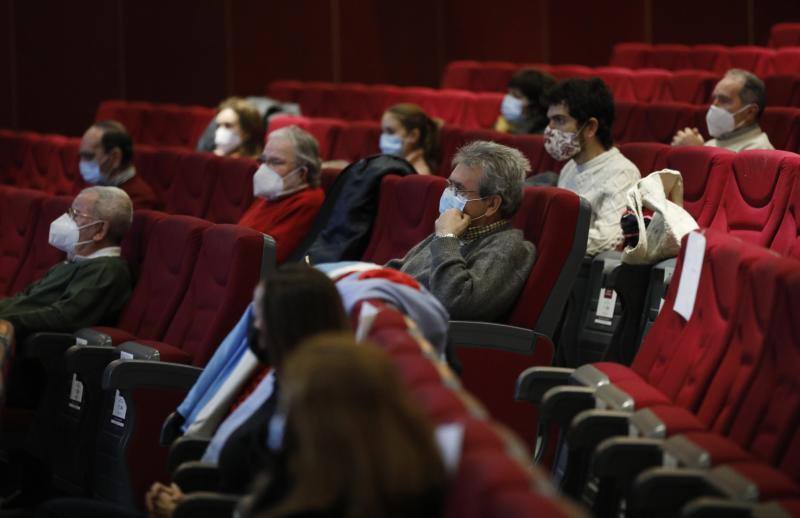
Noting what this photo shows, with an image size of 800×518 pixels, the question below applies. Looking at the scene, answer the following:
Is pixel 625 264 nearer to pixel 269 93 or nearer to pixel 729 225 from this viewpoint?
pixel 729 225

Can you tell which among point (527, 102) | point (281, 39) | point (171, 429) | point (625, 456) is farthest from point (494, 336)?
point (281, 39)

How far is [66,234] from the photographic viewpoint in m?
3.70

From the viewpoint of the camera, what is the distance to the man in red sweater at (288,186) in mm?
4164

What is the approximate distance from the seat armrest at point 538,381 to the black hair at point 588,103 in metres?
1.54

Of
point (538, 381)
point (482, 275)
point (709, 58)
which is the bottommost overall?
point (538, 381)

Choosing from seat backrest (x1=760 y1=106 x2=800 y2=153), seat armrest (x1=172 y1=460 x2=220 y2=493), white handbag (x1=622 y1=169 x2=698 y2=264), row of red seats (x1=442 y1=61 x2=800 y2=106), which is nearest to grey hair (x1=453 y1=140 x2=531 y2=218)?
white handbag (x1=622 y1=169 x2=698 y2=264)

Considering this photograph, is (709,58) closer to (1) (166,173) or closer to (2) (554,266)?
(1) (166,173)

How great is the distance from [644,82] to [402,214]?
3.51m

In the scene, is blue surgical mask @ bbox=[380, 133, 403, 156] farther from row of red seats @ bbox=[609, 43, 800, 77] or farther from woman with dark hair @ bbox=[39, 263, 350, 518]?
woman with dark hair @ bbox=[39, 263, 350, 518]

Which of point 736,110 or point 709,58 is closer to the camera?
point 736,110

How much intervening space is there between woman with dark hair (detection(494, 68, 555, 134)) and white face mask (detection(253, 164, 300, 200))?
4.45ft

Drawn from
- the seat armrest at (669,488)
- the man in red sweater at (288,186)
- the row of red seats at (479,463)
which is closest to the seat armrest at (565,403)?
the seat armrest at (669,488)

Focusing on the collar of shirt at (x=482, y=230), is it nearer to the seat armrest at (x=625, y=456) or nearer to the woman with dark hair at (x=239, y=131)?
the seat armrest at (x=625, y=456)

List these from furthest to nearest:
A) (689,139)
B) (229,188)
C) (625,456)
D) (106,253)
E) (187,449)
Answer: (229,188), (689,139), (106,253), (187,449), (625,456)
